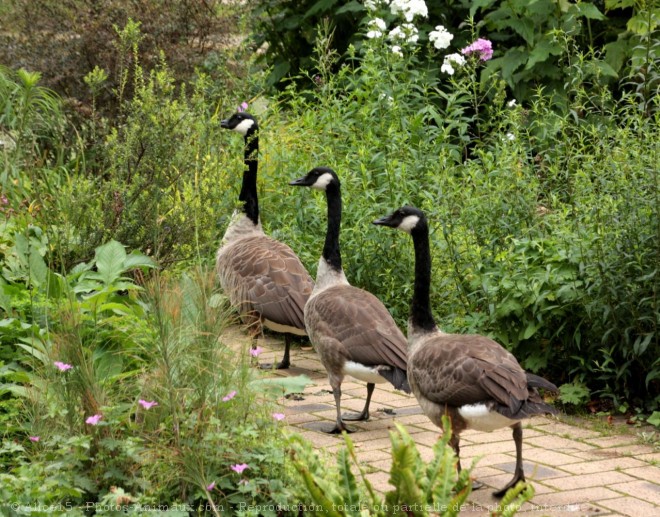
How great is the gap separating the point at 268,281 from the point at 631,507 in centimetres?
370

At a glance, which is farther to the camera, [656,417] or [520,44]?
[520,44]

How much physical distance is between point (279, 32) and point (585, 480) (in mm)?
9791

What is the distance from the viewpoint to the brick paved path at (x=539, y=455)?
518 centimetres

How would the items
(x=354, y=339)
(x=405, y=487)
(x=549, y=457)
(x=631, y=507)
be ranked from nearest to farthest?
(x=405, y=487), (x=631, y=507), (x=549, y=457), (x=354, y=339)

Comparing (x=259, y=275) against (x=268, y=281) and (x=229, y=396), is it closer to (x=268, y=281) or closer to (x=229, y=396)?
(x=268, y=281)

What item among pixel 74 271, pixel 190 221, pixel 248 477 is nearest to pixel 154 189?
pixel 190 221

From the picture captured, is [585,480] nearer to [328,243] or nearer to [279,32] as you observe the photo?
[328,243]

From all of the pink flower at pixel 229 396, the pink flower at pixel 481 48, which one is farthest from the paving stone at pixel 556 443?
the pink flower at pixel 481 48

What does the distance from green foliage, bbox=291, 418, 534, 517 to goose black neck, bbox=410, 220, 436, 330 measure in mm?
1892

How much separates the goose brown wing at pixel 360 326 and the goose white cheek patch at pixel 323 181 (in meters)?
0.98

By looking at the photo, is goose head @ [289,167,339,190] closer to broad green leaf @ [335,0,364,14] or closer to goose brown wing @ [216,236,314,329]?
goose brown wing @ [216,236,314,329]

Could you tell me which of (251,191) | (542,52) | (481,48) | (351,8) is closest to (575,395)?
(251,191)

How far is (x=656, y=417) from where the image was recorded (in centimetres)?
654

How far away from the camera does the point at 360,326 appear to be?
6.57 meters
